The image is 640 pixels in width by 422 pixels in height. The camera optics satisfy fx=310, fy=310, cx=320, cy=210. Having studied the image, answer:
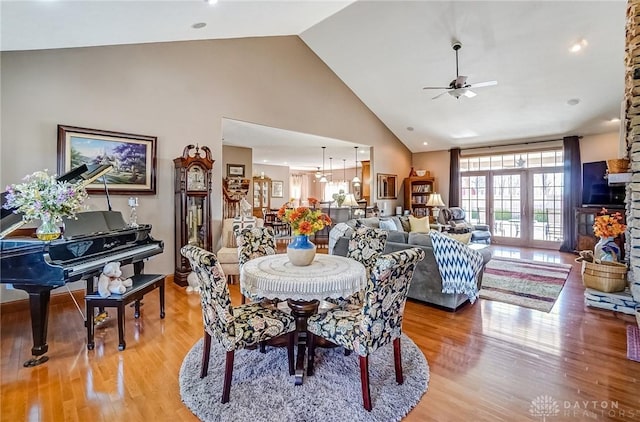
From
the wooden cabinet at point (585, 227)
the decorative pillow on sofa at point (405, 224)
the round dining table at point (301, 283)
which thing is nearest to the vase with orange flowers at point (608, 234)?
the wooden cabinet at point (585, 227)

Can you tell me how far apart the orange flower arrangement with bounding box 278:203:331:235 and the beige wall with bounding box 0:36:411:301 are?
309 centimetres

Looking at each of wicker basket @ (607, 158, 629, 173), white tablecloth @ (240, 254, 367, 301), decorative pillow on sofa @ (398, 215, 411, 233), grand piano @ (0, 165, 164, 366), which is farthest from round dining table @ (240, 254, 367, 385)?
decorative pillow on sofa @ (398, 215, 411, 233)

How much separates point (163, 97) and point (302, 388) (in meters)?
4.38

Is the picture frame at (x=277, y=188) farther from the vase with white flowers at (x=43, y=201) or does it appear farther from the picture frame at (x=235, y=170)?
the vase with white flowers at (x=43, y=201)

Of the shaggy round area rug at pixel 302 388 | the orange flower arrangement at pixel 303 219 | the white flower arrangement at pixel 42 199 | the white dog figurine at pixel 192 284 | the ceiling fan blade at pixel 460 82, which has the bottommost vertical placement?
the shaggy round area rug at pixel 302 388

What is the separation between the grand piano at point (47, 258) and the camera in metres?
2.39

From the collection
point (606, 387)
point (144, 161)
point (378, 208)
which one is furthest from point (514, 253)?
point (144, 161)

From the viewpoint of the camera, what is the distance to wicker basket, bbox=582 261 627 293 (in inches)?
142

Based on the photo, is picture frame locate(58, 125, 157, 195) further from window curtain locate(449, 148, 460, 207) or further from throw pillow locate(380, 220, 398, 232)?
window curtain locate(449, 148, 460, 207)

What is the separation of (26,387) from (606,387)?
4066 millimetres

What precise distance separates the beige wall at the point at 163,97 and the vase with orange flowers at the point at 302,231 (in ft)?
10.2

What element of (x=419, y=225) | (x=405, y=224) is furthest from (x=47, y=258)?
(x=419, y=225)

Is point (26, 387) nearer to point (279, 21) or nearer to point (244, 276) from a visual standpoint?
point (244, 276)

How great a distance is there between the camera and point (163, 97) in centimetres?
458
